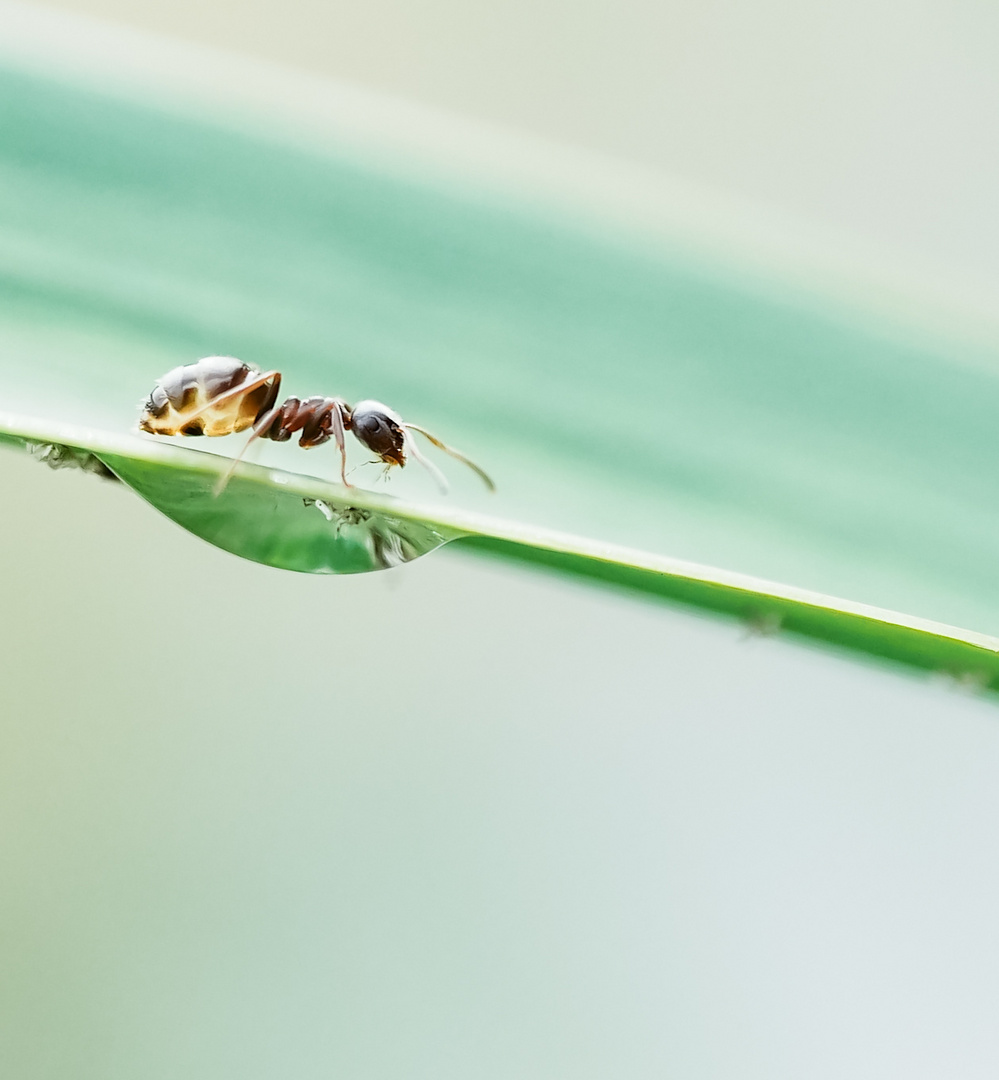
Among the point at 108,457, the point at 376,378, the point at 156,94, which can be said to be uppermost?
the point at 156,94

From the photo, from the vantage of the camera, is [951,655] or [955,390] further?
[955,390]

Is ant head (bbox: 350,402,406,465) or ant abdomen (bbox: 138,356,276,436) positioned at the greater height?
ant head (bbox: 350,402,406,465)

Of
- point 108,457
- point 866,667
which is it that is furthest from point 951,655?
point 108,457

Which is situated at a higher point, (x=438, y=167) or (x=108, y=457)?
(x=438, y=167)

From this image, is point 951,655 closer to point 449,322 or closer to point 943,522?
point 943,522
